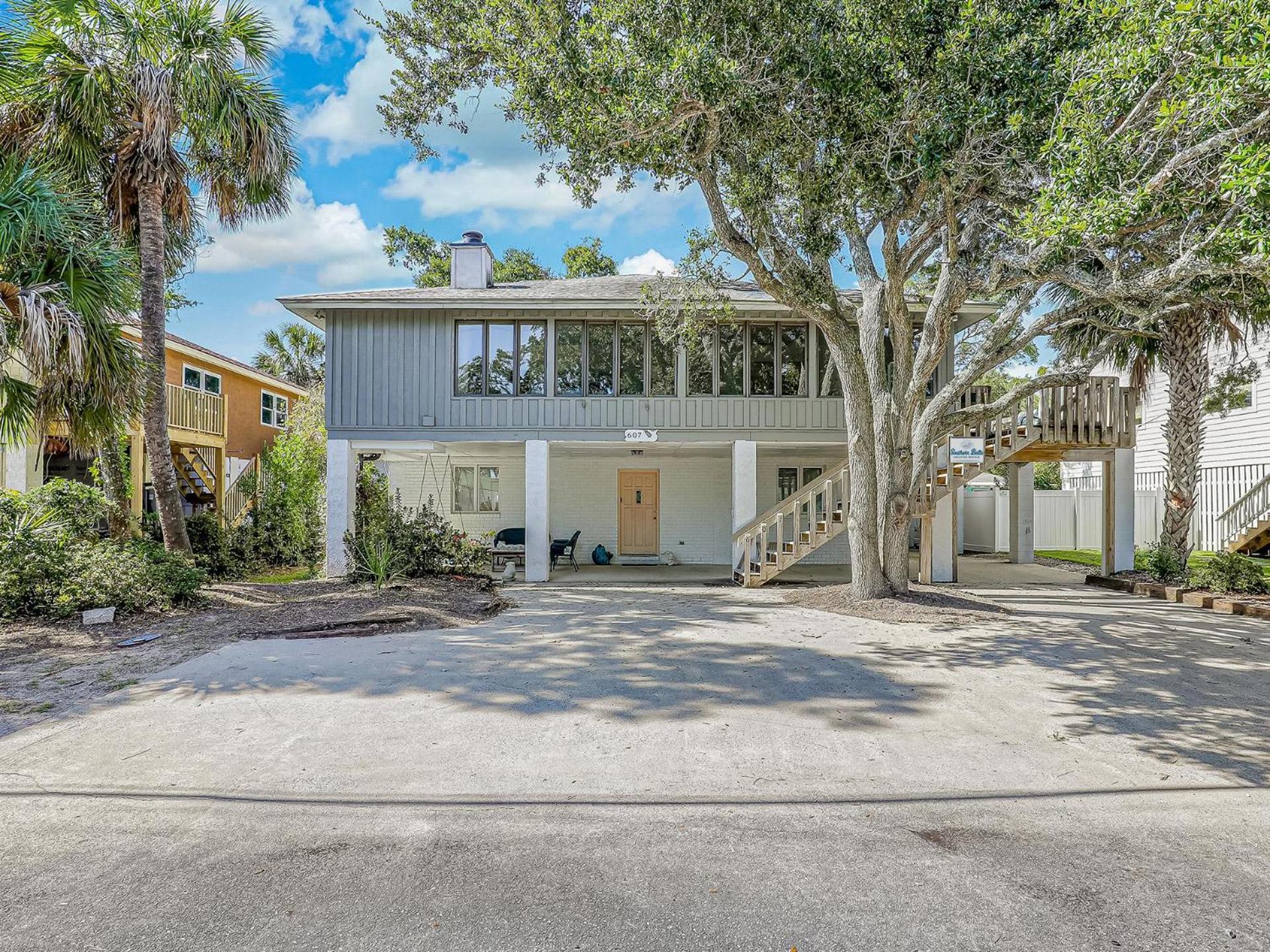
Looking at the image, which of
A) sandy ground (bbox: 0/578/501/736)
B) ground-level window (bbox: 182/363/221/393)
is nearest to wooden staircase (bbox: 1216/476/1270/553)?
sandy ground (bbox: 0/578/501/736)

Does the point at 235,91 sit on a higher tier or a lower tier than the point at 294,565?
higher

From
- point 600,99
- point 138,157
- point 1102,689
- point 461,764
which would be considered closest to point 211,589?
point 138,157

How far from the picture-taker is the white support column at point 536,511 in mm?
12445

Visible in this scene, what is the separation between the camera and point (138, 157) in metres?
9.43

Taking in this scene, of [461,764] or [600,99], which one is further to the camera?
[600,99]

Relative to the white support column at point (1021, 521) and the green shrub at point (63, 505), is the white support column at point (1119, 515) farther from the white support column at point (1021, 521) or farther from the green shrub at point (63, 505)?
the green shrub at point (63, 505)

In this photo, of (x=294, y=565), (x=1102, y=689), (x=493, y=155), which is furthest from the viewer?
(x=294, y=565)

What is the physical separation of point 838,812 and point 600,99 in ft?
20.6

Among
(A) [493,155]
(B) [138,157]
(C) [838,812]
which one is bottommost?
(C) [838,812]

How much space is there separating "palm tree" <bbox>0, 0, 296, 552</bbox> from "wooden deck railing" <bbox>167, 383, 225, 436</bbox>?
4.93 meters

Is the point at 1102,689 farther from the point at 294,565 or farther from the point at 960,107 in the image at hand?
the point at 294,565

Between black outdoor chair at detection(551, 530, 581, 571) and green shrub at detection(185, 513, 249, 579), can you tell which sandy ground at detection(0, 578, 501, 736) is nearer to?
green shrub at detection(185, 513, 249, 579)

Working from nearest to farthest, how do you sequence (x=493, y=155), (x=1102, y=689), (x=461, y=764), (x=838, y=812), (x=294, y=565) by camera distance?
(x=838, y=812)
(x=461, y=764)
(x=1102, y=689)
(x=493, y=155)
(x=294, y=565)

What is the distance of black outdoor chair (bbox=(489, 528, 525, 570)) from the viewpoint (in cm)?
1436
